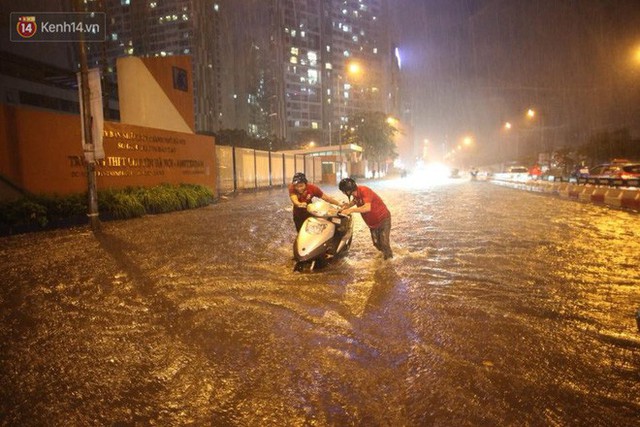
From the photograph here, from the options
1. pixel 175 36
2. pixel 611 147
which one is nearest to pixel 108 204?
pixel 611 147

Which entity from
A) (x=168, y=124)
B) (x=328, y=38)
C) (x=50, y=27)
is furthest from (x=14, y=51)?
(x=328, y=38)

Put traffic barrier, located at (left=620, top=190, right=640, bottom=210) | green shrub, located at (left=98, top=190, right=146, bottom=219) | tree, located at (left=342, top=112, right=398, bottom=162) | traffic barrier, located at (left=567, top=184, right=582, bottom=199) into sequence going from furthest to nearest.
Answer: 1. tree, located at (left=342, top=112, right=398, bottom=162)
2. traffic barrier, located at (left=567, top=184, right=582, bottom=199)
3. traffic barrier, located at (left=620, top=190, right=640, bottom=210)
4. green shrub, located at (left=98, top=190, right=146, bottom=219)

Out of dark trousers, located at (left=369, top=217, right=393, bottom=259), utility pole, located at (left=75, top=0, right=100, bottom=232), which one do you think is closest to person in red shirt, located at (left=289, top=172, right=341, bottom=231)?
dark trousers, located at (left=369, top=217, right=393, bottom=259)

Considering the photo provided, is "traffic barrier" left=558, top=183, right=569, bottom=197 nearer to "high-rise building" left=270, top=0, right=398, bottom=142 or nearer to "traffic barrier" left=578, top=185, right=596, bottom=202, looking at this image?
"traffic barrier" left=578, top=185, right=596, bottom=202

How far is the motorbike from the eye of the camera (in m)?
6.29

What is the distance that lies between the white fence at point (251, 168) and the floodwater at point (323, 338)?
17531 millimetres

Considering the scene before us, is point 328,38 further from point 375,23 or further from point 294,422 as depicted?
point 294,422

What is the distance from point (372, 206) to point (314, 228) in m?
1.22

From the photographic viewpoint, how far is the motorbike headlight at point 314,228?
6418 mm

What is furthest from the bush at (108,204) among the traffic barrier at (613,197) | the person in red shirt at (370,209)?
the traffic barrier at (613,197)

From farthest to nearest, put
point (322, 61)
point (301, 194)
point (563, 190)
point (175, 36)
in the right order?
point (322, 61) < point (175, 36) < point (563, 190) < point (301, 194)

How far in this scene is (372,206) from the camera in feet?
23.2

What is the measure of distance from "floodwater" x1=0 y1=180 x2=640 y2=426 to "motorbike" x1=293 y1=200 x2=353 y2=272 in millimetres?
302

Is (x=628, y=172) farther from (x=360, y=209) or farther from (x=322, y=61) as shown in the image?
(x=322, y=61)
